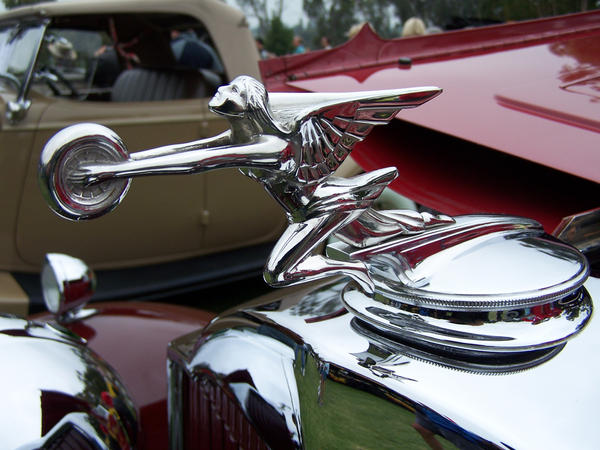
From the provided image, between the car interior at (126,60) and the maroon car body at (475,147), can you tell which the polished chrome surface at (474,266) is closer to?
the maroon car body at (475,147)

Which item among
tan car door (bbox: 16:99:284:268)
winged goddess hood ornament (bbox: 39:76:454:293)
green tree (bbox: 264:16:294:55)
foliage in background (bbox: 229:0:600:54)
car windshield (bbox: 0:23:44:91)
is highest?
green tree (bbox: 264:16:294:55)

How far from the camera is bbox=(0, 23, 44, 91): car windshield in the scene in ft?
9.68

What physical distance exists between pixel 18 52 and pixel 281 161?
2972 mm

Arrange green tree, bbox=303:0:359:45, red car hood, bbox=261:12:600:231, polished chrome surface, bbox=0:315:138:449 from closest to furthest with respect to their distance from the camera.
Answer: polished chrome surface, bbox=0:315:138:449
red car hood, bbox=261:12:600:231
green tree, bbox=303:0:359:45

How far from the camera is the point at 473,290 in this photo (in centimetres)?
63

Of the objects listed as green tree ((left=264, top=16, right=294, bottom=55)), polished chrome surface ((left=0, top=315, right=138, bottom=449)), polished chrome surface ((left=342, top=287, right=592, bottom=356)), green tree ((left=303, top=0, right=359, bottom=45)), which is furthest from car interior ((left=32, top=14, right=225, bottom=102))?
green tree ((left=264, top=16, right=294, bottom=55))

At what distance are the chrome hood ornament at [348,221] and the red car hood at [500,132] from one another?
25 cm

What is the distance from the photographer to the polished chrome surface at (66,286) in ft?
4.26

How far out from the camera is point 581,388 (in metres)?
0.59

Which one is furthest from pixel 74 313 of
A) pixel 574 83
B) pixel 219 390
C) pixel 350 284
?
pixel 574 83

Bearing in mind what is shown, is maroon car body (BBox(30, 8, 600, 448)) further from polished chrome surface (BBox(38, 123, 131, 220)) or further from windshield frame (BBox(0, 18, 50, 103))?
windshield frame (BBox(0, 18, 50, 103))

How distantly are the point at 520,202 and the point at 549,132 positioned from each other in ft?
0.43

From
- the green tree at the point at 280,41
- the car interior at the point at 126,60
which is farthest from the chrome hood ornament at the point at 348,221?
the green tree at the point at 280,41

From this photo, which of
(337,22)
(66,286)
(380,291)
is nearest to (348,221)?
(380,291)
